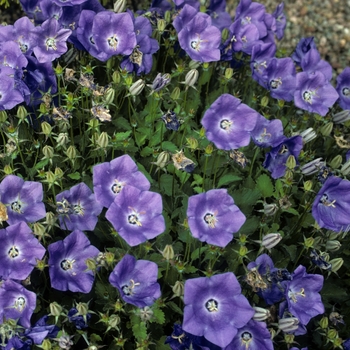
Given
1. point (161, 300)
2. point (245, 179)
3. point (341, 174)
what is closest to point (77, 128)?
point (245, 179)

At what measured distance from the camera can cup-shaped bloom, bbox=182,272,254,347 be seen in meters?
3.27

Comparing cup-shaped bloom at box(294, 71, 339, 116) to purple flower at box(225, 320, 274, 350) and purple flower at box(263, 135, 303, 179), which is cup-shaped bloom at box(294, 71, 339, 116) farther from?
purple flower at box(225, 320, 274, 350)

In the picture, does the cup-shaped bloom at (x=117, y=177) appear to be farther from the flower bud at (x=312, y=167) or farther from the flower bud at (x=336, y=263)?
the flower bud at (x=336, y=263)

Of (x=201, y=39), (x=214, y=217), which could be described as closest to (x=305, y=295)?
(x=214, y=217)

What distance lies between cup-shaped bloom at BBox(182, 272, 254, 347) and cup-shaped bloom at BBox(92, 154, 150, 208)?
2.47 ft

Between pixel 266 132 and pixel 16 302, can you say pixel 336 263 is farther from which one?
pixel 16 302

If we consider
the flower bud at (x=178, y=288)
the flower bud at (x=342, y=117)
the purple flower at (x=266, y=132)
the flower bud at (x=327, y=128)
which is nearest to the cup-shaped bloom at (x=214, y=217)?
the flower bud at (x=178, y=288)

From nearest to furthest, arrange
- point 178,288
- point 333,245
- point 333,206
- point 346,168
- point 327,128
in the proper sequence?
point 178,288 < point 333,245 < point 333,206 < point 346,168 < point 327,128

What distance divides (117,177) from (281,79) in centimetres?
198

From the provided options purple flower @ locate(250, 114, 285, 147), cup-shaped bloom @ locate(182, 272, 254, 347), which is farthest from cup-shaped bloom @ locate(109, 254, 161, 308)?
purple flower @ locate(250, 114, 285, 147)

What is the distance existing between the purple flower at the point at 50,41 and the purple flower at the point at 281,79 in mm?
1780

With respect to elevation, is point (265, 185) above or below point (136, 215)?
below

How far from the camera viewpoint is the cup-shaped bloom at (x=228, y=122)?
3822 millimetres

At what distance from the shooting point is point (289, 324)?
3.36 meters
